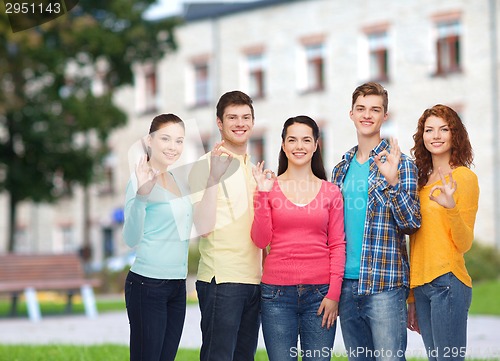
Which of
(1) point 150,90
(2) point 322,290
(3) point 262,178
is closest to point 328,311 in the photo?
(2) point 322,290

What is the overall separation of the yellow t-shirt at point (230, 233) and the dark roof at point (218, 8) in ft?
95.4

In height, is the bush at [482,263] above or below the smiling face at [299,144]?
below

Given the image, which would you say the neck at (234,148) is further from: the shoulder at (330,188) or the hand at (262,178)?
the shoulder at (330,188)

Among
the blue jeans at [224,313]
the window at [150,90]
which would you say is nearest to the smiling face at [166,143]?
the blue jeans at [224,313]

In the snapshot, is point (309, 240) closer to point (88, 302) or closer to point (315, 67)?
point (88, 302)

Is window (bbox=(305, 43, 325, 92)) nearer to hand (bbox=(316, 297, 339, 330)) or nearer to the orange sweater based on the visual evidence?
the orange sweater

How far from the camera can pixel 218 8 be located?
1409 inches

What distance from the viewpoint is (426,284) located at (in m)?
5.41

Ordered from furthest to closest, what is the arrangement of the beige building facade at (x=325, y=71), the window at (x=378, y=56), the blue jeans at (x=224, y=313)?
the window at (x=378, y=56), the beige building facade at (x=325, y=71), the blue jeans at (x=224, y=313)

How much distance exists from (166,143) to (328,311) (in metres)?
1.37

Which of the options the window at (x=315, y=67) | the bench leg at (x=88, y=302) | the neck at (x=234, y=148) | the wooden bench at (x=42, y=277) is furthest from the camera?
the window at (x=315, y=67)

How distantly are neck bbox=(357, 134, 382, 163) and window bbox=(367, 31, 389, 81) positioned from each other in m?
26.2

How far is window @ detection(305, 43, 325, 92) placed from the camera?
33188mm

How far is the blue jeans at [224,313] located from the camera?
5449 millimetres
